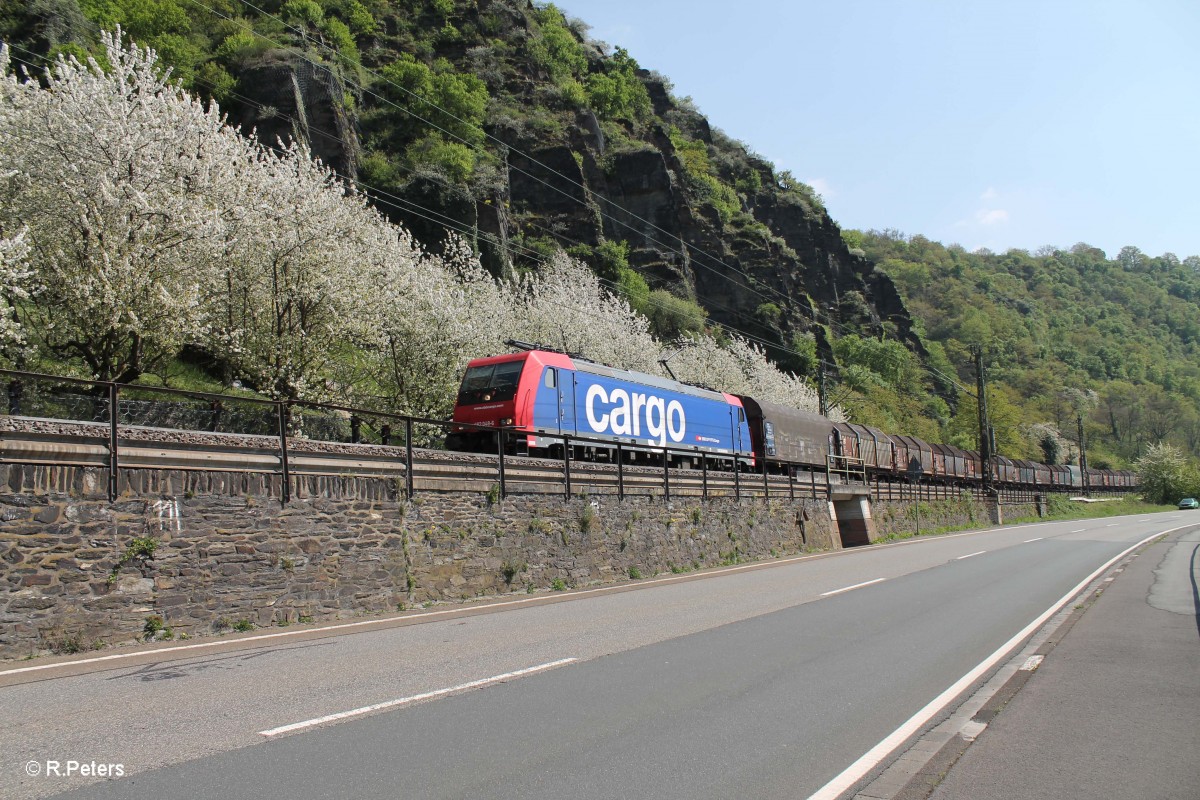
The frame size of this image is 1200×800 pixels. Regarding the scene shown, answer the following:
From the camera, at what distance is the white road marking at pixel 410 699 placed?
5832 millimetres

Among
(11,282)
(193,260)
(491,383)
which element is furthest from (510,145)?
(11,282)

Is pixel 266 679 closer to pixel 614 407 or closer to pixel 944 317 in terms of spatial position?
pixel 614 407

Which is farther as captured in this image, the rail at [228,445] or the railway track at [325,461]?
the rail at [228,445]

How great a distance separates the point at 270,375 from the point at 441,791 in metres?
20.0

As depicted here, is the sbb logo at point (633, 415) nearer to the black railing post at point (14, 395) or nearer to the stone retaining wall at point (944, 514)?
the black railing post at point (14, 395)

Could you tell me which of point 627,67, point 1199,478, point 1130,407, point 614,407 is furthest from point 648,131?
point 614,407

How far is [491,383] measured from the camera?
21.8 meters

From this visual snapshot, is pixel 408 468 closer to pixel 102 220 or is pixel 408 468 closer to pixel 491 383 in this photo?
pixel 491 383

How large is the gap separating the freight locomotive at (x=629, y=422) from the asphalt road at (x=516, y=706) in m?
6.31

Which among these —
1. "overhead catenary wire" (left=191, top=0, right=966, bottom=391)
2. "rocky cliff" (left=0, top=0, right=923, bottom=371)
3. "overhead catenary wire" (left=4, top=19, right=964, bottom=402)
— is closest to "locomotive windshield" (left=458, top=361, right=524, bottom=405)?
"overhead catenary wire" (left=4, top=19, right=964, bottom=402)

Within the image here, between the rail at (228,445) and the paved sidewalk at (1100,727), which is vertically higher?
the rail at (228,445)

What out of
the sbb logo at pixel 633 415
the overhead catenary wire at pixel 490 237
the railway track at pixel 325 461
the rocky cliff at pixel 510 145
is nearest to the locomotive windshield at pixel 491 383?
the sbb logo at pixel 633 415

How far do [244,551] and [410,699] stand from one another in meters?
5.89

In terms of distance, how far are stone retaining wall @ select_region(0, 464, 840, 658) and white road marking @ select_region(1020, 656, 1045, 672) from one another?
918 centimetres
